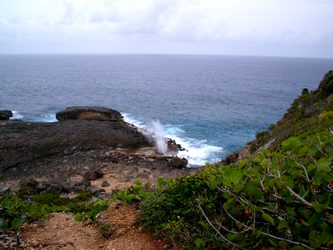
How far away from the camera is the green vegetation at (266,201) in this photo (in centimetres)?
326

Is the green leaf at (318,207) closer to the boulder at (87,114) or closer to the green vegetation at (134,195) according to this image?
the green vegetation at (134,195)

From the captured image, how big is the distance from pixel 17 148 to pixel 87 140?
743cm

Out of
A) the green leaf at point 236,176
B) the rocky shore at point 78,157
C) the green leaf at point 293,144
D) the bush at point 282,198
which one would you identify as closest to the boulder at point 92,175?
the rocky shore at point 78,157

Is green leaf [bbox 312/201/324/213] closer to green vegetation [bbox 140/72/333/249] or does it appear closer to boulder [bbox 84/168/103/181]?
green vegetation [bbox 140/72/333/249]

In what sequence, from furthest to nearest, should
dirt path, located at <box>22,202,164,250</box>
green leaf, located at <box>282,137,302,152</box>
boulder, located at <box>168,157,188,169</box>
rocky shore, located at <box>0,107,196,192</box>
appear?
1. boulder, located at <box>168,157,188,169</box>
2. rocky shore, located at <box>0,107,196,192</box>
3. dirt path, located at <box>22,202,164,250</box>
4. green leaf, located at <box>282,137,302,152</box>

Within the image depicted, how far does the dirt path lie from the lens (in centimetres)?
796

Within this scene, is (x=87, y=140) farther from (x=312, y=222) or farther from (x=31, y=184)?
(x=312, y=222)

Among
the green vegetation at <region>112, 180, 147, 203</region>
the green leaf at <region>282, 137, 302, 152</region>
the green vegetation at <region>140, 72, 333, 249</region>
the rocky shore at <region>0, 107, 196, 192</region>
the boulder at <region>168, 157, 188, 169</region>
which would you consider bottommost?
the boulder at <region>168, 157, 188, 169</region>

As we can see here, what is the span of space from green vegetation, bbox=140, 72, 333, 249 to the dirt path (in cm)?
48

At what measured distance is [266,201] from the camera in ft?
14.3

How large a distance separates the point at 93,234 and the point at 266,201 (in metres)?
5.70

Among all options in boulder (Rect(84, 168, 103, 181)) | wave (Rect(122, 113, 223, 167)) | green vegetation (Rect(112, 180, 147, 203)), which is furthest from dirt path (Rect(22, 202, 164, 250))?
wave (Rect(122, 113, 223, 167))

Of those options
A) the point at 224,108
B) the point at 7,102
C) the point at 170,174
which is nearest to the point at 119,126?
the point at 170,174

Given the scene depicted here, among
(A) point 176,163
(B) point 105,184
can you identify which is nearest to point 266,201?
(B) point 105,184
